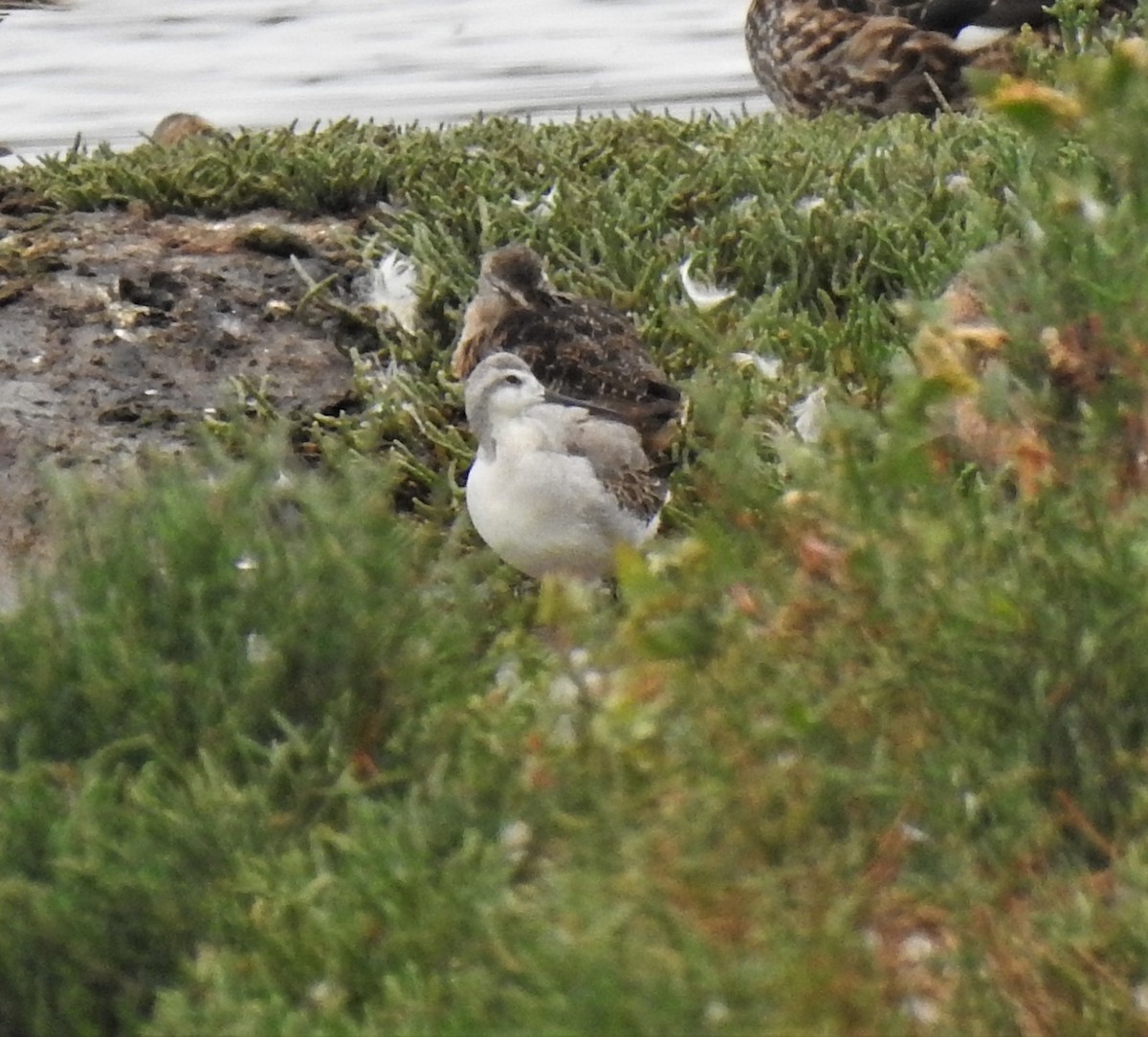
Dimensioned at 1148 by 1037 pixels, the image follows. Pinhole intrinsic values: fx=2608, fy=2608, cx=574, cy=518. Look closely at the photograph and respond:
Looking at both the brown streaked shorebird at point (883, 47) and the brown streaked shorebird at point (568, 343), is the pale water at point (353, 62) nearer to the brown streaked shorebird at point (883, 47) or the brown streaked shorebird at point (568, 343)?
the brown streaked shorebird at point (883, 47)

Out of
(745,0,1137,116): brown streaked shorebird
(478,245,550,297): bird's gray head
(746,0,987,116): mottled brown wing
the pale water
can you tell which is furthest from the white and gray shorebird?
the pale water

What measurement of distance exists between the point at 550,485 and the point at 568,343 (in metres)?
0.96

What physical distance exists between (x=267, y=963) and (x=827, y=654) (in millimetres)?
961

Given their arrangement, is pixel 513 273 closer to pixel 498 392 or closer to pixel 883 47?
pixel 498 392

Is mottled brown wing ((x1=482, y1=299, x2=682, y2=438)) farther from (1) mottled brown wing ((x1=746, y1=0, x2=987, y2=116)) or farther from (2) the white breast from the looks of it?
(1) mottled brown wing ((x1=746, y1=0, x2=987, y2=116))

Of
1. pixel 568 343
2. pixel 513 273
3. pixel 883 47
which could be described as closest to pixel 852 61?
pixel 883 47

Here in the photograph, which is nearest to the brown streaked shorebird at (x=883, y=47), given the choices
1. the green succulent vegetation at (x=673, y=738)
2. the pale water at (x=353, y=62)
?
the pale water at (x=353, y=62)

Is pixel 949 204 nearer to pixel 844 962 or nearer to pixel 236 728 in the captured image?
pixel 236 728

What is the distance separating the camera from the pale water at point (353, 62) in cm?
1307

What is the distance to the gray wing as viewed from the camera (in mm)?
6441

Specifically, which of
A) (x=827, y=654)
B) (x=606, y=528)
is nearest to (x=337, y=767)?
(x=827, y=654)

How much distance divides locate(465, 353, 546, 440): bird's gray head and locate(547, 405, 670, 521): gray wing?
0.36ft

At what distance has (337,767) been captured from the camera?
4418mm

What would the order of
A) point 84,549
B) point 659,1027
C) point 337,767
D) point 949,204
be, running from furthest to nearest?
point 949,204
point 84,549
point 337,767
point 659,1027
